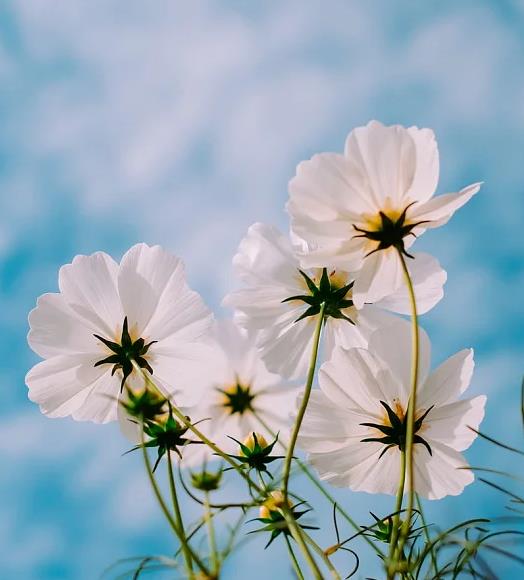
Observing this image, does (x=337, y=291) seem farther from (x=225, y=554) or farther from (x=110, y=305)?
(x=225, y=554)

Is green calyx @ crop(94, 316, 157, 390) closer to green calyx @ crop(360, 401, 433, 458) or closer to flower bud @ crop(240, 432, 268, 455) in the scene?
flower bud @ crop(240, 432, 268, 455)

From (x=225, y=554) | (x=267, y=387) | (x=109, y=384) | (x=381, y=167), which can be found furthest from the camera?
(x=267, y=387)

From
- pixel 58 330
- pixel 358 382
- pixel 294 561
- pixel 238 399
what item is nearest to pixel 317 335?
pixel 358 382

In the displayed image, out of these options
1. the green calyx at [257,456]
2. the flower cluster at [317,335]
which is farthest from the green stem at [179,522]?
the green calyx at [257,456]

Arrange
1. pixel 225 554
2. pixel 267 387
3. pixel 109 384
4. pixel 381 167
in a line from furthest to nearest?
pixel 267 387 → pixel 109 384 → pixel 381 167 → pixel 225 554

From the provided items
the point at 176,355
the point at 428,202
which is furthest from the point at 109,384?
the point at 428,202

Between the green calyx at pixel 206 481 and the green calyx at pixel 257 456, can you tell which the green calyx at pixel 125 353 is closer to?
the green calyx at pixel 257 456

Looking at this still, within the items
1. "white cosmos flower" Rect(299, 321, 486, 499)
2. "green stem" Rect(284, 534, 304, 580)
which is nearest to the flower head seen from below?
"white cosmos flower" Rect(299, 321, 486, 499)
